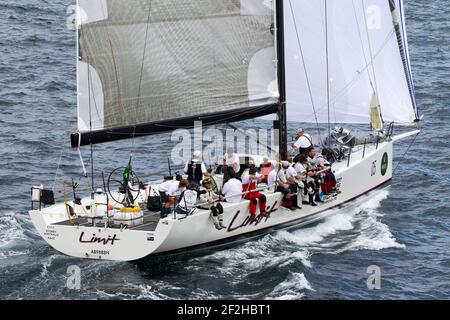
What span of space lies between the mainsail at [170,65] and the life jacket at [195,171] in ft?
3.79

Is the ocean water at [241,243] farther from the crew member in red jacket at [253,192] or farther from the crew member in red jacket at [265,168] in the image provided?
the crew member in red jacket at [265,168]

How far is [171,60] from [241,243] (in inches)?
191

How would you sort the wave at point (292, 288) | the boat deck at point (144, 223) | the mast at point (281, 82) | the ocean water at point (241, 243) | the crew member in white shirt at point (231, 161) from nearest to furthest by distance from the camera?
the wave at point (292, 288)
the ocean water at point (241, 243)
the boat deck at point (144, 223)
the mast at point (281, 82)
the crew member in white shirt at point (231, 161)

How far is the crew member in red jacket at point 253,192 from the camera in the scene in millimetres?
27266

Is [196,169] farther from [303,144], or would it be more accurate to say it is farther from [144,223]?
[303,144]

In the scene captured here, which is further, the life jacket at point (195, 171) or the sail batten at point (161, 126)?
the life jacket at point (195, 171)

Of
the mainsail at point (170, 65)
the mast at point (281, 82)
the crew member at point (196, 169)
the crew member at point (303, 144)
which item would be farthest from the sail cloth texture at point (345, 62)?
the crew member at point (196, 169)

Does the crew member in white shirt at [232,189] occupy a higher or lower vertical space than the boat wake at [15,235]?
higher

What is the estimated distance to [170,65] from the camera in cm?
2688

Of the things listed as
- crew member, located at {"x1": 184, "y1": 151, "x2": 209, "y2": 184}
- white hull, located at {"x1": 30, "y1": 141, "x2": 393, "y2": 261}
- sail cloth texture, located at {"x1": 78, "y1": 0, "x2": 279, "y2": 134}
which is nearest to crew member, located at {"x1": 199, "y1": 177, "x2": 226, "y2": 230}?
white hull, located at {"x1": 30, "y1": 141, "x2": 393, "y2": 261}

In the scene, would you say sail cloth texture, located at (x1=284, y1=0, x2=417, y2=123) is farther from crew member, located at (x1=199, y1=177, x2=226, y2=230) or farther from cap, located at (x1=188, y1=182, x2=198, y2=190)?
cap, located at (x1=188, y1=182, x2=198, y2=190)

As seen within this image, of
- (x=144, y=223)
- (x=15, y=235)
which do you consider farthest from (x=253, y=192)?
(x=15, y=235)
